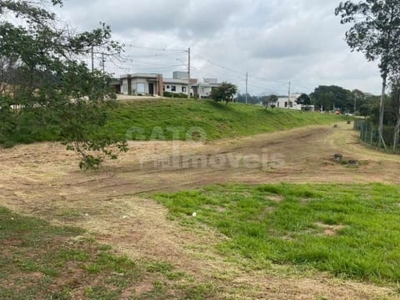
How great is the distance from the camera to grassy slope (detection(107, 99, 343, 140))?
2218 cm

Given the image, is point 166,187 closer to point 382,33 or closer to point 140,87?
point 382,33

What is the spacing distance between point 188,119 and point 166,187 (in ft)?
52.9

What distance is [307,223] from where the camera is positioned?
258 inches

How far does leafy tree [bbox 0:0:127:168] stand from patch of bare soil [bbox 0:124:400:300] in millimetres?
1664

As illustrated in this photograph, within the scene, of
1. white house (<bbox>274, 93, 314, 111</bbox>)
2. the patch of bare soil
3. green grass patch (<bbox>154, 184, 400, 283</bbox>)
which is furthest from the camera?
white house (<bbox>274, 93, 314, 111</bbox>)

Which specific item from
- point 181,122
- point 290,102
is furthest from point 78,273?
point 290,102

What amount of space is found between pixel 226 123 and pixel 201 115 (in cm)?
187

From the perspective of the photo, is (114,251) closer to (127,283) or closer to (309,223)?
(127,283)

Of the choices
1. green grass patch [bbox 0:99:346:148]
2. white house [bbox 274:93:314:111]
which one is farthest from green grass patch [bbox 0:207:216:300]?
white house [bbox 274:93:314:111]

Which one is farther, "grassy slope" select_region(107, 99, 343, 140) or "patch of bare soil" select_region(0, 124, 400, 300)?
"grassy slope" select_region(107, 99, 343, 140)

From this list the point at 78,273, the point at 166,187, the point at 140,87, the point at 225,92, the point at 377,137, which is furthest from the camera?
the point at 140,87

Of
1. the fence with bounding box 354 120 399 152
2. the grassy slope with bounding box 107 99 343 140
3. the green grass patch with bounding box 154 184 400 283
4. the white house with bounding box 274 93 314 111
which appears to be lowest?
the green grass patch with bounding box 154 184 400 283

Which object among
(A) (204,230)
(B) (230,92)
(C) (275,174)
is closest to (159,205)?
(A) (204,230)

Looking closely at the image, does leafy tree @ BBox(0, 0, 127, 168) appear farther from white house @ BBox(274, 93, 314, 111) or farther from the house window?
white house @ BBox(274, 93, 314, 111)
